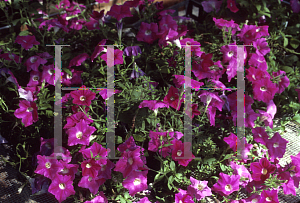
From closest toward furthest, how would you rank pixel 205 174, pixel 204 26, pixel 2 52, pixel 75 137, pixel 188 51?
pixel 75 137, pixel 205 174, pixel 188 51, pixel 2 52, pixel 204 26

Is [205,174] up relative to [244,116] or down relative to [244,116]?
down

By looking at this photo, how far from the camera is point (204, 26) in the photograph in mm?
2041

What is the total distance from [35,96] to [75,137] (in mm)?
364

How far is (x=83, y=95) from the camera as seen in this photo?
129cm

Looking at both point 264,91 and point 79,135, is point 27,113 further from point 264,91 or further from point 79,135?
point 264,91

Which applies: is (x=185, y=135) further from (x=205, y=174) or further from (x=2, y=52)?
(x=2, y=52)

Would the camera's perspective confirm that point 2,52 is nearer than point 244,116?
No

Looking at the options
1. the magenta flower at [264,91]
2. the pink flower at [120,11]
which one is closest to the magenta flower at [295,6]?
the magenta flower at [264,91]

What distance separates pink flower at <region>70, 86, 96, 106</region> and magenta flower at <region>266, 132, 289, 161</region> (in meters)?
0.83

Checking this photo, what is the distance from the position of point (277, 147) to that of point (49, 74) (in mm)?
1158

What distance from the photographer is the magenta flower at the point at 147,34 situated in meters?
1.59

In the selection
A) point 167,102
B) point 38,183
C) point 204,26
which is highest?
point 204,26

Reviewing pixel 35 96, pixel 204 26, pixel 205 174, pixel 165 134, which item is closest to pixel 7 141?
pixel 35 96

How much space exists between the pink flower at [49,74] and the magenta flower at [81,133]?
1.14 ft
